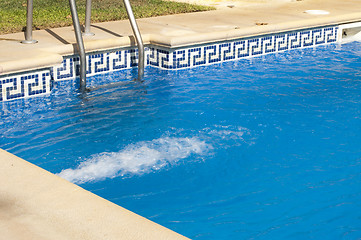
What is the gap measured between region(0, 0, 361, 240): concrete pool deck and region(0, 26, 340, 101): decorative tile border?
0.14m

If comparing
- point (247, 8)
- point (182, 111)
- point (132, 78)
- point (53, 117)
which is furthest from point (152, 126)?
point (247, 8)

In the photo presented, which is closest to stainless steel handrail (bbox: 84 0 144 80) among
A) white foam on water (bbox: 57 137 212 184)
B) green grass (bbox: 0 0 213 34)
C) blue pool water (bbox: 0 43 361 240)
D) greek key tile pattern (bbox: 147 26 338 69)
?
blue pool water (bbox: 0 43 361 240)

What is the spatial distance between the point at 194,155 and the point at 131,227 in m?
1.98

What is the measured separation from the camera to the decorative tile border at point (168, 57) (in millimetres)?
5996

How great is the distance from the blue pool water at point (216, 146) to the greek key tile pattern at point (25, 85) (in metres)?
0.12

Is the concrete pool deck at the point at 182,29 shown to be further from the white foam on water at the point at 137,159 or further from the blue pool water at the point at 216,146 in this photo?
the white foam on water at the point at 137,159

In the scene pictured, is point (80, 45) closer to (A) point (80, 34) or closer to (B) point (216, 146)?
(A) point (80, 34)

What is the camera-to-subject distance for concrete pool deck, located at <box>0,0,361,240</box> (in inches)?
110

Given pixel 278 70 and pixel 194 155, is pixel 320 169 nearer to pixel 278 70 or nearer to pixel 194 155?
pixel 194 155

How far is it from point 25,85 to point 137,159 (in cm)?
189

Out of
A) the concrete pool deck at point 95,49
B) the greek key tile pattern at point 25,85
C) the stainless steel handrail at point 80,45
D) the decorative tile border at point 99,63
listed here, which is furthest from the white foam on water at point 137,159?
the decorative tile border at point 99,63

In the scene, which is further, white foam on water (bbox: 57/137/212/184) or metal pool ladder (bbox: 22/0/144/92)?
metal pool ladder (bbox: 22/0/144/92)

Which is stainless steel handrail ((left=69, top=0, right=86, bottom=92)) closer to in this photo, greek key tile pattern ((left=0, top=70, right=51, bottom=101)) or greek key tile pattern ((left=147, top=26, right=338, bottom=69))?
greek key tile pattern ((left=0, top=70, right=51, bottom=101))

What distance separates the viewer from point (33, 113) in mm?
5609
